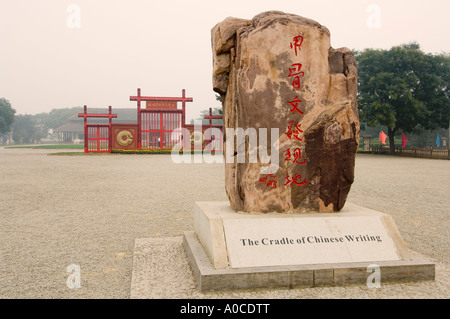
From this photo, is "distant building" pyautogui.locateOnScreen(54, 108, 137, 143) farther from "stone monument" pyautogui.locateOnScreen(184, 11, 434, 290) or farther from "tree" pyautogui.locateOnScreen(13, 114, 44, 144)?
"stone monument" pyautogui.locateOnScreen(184, 11, 434, 290)

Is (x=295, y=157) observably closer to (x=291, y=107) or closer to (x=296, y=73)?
(x=291, y=107)

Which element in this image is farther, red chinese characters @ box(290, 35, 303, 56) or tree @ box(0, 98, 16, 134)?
tree @ box(0, 98, 16, 134)

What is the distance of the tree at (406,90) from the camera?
21734mm

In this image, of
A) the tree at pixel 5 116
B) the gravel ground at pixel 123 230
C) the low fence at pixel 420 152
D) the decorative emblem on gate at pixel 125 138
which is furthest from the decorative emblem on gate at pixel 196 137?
the tree at pixel 5 116

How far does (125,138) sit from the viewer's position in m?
25.5

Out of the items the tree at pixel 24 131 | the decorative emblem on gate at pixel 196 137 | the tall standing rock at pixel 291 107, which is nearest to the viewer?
the tall standing rock at pixel 291 107

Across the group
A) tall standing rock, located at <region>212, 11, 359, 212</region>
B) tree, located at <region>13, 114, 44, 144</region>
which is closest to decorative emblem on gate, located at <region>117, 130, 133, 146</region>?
tall standing rock, located at <region>212, 11, 359, 212</region>

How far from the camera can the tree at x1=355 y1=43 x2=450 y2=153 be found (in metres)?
21.7

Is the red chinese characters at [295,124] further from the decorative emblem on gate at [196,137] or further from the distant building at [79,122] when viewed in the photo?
the distant building at [79,122]

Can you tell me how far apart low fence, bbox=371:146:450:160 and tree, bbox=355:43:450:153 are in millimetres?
1333

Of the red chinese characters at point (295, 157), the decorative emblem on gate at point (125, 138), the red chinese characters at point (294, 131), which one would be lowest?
the red chinese characters at point (295, 157)

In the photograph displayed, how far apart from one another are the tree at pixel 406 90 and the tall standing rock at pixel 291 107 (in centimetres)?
1909

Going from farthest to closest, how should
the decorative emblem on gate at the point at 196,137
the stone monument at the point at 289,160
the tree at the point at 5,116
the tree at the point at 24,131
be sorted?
the tree at the point at 24,131
the tree at the point at 5,116
the decorative emblem on gate at the point at 196,137
the stone monument at the point at 289,160
